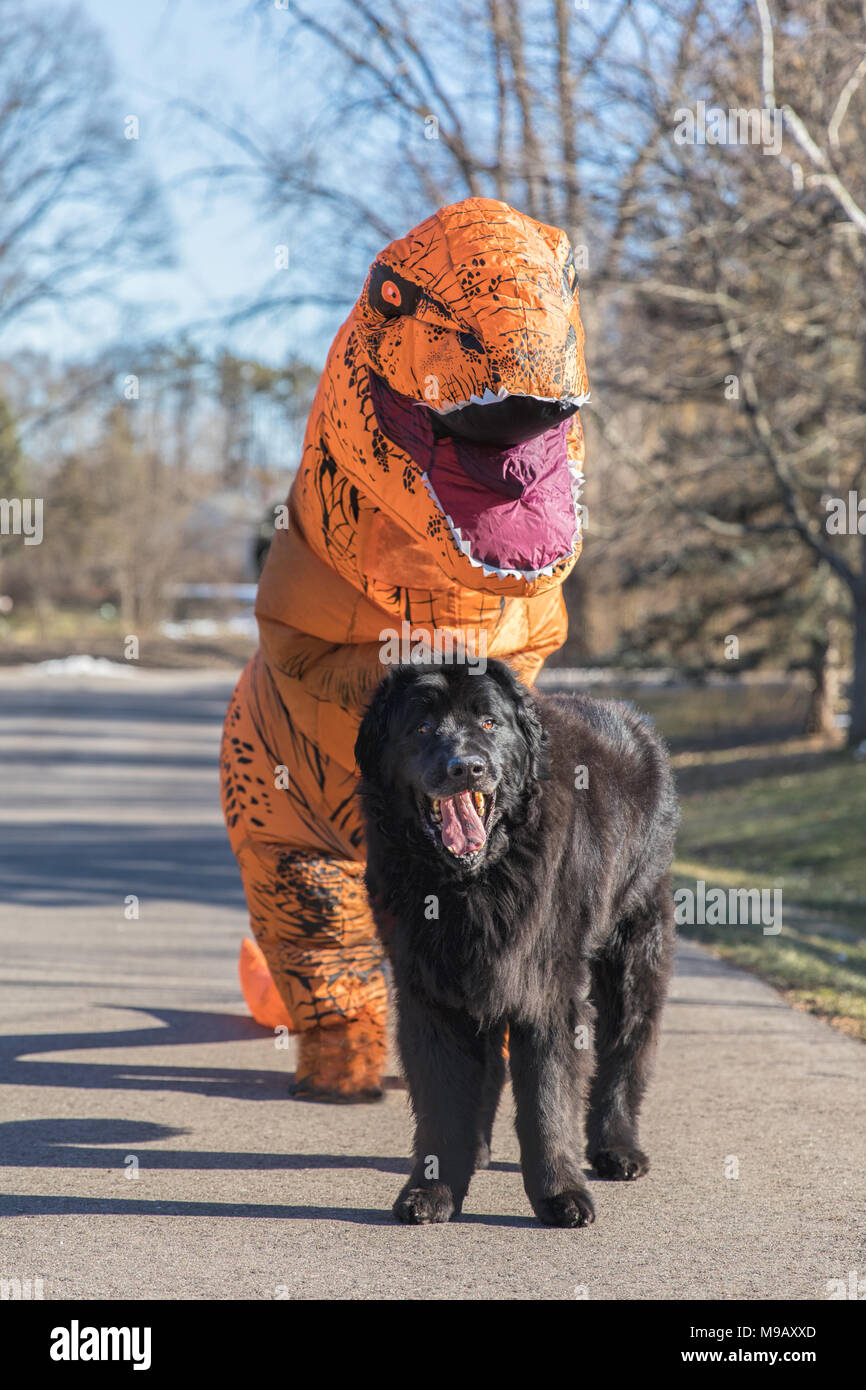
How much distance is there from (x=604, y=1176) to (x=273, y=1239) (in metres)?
1.05

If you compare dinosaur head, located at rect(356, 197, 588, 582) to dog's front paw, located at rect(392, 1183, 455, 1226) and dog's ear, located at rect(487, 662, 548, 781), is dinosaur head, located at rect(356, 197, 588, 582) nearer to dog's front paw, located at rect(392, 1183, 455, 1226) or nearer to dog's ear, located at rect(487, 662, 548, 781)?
dog's ear, located at rect(487, 662, 548, 781)

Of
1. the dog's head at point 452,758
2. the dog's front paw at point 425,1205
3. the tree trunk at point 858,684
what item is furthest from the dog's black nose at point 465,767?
the tree trunk at point 858,684

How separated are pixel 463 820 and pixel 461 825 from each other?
15 mm

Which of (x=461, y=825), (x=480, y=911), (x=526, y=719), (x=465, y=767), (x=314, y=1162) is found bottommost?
(x=314, y=1162)

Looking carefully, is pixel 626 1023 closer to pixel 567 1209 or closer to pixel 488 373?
pixel 567 1209

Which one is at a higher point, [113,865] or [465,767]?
[465,767]

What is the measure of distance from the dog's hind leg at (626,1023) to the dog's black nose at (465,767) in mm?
978

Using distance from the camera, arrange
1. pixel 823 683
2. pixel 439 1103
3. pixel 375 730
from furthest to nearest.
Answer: pixel 823 683
pixel 375 730
pixel 439 1103

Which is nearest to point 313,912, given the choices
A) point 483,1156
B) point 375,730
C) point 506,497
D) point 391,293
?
point 483,1156

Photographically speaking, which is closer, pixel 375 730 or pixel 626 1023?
pixel 375 730

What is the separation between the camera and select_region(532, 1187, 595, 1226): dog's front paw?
3.63m

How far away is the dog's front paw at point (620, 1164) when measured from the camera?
13.3 ft

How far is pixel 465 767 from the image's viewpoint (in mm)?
3449

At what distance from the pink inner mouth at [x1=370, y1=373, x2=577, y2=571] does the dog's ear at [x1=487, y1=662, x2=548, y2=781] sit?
1.03 feet
